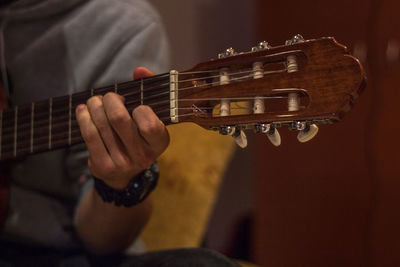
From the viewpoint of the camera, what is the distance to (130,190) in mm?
641

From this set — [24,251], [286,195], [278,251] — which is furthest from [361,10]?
[24,251]

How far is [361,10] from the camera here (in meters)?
1.07

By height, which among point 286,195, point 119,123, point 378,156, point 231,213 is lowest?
point 231,213

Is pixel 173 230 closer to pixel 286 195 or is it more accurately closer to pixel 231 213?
pixel 286 195

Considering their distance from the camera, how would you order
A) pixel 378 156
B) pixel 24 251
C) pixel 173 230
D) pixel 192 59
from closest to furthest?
pixel 24 251, pixel 173 230, pixel 378 156, pixel 192 59

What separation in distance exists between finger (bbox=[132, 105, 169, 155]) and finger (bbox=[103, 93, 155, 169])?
0.04 ft

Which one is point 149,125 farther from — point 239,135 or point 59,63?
point 59,63

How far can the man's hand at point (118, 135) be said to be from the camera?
534mm

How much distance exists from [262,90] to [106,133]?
0.73 feet

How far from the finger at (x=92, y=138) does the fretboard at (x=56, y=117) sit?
0.14 feet

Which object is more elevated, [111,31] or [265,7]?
[265,7]

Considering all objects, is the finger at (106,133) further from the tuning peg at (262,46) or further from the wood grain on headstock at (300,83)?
the tuning peg at (262,46)

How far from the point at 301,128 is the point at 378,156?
2.42 ft

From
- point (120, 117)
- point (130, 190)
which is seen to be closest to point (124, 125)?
point (120, 117)
